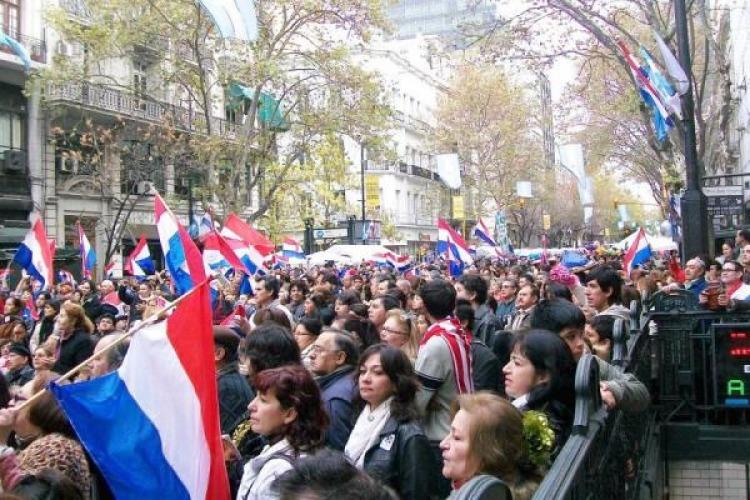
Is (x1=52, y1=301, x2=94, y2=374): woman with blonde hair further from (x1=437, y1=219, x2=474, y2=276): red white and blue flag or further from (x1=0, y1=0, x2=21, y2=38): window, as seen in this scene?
(x1=0, y1=0, x2=21, y2=38): window

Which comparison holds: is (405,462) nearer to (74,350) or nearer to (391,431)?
(391,431)

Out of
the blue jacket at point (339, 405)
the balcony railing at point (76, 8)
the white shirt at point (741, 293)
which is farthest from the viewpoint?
the balcony railing at point (76, 8)

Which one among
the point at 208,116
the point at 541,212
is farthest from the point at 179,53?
the point at 541,212

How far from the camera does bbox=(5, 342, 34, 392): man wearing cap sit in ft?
22.5

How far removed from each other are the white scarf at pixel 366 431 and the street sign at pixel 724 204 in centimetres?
1210

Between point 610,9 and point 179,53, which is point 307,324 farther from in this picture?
point 179,53

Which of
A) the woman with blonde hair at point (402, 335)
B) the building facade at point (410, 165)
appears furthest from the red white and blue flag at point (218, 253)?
the building facade at point (410, 165)

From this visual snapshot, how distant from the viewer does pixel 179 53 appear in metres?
23.7

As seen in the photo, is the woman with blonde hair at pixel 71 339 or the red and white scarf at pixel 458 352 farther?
the woman with blonde hair at pixel 71 339

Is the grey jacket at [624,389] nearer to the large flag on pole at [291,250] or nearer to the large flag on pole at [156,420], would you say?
the large flag on pole at [156,420]

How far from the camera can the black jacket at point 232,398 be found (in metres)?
4.77

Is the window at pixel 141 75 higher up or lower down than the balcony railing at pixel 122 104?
higher up

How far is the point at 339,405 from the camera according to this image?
4.41 metres

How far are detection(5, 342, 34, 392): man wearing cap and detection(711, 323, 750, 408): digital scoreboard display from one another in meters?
5.50
